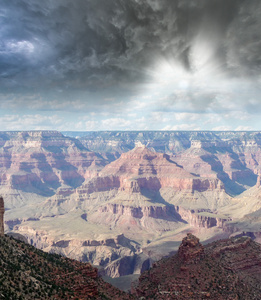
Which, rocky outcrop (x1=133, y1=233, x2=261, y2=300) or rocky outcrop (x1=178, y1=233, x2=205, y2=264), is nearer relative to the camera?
rocky outcrop (x1=133, y1=233, x2=261, y2=300)

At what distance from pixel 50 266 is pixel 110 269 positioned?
12474cm

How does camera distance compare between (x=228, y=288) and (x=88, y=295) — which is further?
(x=228, y=288)

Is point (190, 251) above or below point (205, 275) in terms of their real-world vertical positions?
above

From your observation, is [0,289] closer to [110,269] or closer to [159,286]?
[159,286]

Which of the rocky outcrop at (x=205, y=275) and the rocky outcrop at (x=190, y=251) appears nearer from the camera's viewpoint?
the rocky outcrop at (x=205, y=275)

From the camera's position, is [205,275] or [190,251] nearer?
[205,275]

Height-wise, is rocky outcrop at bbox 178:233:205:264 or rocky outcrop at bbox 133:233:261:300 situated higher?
rocky outcrop at bbox 178:233:205:264

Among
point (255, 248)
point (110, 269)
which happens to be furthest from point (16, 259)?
point (110, 269)

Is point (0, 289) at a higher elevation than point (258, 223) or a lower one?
higher

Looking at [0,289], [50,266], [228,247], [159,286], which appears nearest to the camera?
[0,289]

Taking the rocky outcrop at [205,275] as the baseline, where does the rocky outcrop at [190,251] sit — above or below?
above

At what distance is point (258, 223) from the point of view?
18625cm

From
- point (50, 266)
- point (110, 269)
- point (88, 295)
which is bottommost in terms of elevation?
point (110, 269)

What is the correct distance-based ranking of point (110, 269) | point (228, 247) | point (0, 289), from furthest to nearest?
point (110, 269) < point (228, 247) < point (0, 289)
